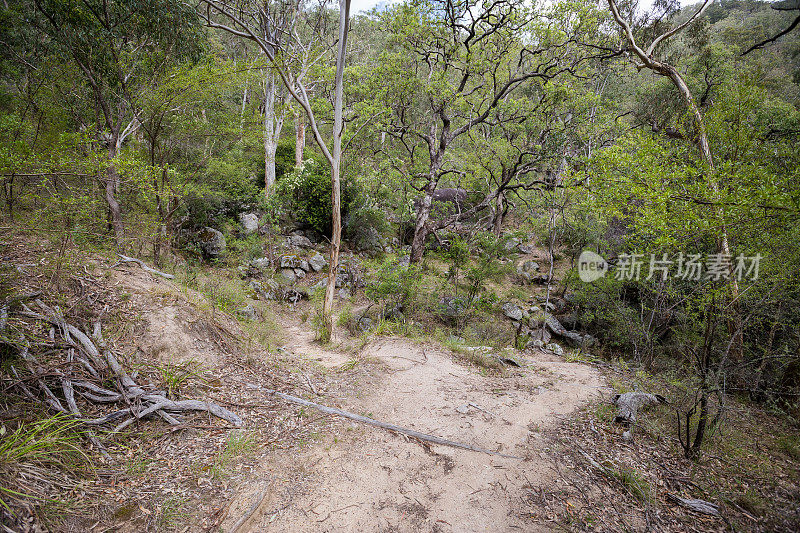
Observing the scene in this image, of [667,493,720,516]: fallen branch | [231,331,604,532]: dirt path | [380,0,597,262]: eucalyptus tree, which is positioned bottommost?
[231,331,604,532]: dirt path

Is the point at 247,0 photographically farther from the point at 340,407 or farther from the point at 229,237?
the point at 340,407

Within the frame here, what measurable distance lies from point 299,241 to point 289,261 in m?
1.97

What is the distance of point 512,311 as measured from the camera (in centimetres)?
1243

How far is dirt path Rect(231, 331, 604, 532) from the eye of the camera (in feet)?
9.12

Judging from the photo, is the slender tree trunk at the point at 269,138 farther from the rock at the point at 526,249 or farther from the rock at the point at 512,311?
the rock at the point at 526,249

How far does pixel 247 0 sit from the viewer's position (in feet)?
24.2

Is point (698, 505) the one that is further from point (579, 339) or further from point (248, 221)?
point (248, 221)

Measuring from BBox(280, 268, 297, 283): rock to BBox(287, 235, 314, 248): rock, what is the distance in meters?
1.98

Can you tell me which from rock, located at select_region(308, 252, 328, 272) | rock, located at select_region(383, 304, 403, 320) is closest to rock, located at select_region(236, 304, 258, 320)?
rock, located at select_region(383, 304, 403, 320)

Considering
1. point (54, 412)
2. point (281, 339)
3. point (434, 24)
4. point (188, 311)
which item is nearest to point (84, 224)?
point (188, 311)

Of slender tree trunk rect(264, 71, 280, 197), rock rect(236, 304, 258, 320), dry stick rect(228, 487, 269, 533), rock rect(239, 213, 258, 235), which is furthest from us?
slender tree trunk rect(264, 71, 280, 197)

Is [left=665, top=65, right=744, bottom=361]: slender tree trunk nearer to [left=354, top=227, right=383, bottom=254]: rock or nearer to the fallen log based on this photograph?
the fallen log

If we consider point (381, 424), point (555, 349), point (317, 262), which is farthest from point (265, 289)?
point (555, 349)

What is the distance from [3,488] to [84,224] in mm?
5769
